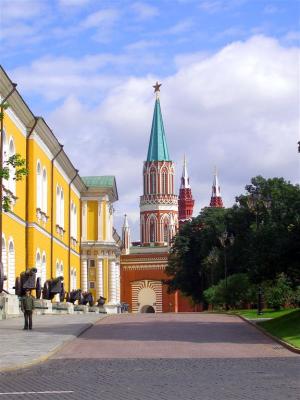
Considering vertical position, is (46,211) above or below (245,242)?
above

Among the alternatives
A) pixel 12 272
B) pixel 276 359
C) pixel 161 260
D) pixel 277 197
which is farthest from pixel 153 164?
pixel 276 359

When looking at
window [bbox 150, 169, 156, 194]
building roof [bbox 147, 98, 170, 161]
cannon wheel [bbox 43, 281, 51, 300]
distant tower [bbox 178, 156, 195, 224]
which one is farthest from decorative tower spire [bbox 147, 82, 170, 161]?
cannon wheel [bbox 43, 281, 51, 300]

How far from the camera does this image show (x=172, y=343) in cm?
2377

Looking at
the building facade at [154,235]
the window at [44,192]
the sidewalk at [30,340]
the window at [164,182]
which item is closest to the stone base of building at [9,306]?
the sidewalk at [30,340]

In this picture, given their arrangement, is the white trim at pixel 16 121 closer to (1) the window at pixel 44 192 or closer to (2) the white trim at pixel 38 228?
(2) the white trim at pixel 38 228

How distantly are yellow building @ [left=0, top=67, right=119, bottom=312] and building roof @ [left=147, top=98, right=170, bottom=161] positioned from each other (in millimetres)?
44904

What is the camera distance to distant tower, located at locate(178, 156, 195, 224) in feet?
505

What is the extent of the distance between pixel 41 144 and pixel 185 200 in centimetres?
10195

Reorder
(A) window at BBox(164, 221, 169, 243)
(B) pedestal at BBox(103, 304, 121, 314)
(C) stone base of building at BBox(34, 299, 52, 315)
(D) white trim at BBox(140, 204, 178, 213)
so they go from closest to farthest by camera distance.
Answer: (C) stone base of building at BBox(34, 299, 52, 315) → (B) pedestal at BBox(103, 304, 121, 314) → (D) white trim at BBox(140, 204, 178, 213) → (A) window at BBox(164, 221, 169, 243)

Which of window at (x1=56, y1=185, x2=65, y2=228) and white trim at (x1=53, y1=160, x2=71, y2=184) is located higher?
white trim at (x1=53, y1=160, x2=71, y2=184)

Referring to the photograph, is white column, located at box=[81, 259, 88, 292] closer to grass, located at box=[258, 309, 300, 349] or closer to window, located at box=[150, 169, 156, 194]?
grass, located at box=[258, 309, 300, 349]

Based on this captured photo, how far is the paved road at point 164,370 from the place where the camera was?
1242cm

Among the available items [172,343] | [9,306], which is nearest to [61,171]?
[9,306]

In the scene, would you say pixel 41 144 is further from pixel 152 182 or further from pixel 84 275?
pixel 152 182
